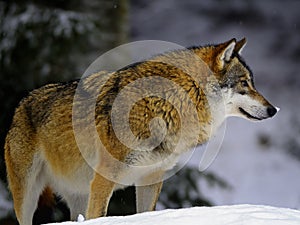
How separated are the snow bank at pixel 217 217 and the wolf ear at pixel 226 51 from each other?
1.86 metres

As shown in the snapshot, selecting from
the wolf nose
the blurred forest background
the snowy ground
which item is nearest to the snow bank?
the wolf nose

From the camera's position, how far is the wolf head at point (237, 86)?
523 cm

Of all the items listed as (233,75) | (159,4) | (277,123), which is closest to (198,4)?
(159,4)

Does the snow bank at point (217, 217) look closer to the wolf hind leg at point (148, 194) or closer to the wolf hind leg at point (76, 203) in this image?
the wolf hind leg at point (148, 194)

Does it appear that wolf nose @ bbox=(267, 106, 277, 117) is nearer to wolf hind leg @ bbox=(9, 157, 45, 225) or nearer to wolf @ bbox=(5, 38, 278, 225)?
wolf @ bbox=(5, 38, 278, 225)

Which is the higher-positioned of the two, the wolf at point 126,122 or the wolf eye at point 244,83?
the wolf eye at point 244,83

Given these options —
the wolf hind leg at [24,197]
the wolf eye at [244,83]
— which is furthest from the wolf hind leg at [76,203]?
the wolf eye at [244,83]

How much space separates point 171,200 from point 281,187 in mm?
3737

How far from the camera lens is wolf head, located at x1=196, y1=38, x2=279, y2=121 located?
5234 millimetres

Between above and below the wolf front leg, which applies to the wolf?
above

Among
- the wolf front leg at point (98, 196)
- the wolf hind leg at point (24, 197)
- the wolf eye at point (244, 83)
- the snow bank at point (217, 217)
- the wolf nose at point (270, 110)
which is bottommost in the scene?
the wolf hind leg at point (24, 197)

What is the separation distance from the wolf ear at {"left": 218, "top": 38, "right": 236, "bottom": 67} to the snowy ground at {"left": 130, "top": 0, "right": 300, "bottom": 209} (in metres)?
5.68

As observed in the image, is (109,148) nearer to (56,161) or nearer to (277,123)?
(56,161)

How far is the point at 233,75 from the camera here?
5.27 meters
